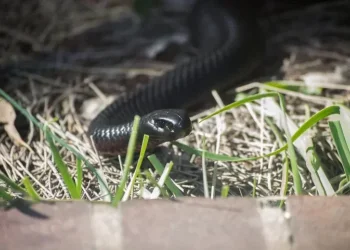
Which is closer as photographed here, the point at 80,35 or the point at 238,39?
the point at 238,39

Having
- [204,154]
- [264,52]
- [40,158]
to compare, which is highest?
[264,52]

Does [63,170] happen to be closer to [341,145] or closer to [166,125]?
[166,125]

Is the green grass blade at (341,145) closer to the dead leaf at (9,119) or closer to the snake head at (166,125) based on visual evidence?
the snake head at (166,125)

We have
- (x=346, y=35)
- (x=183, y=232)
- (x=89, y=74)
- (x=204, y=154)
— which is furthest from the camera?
(x=346, y=35)

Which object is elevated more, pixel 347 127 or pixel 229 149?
pixel 347 127

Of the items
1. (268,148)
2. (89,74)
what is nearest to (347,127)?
(268,148)

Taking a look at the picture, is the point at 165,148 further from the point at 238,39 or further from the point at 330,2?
the point at 330,2
